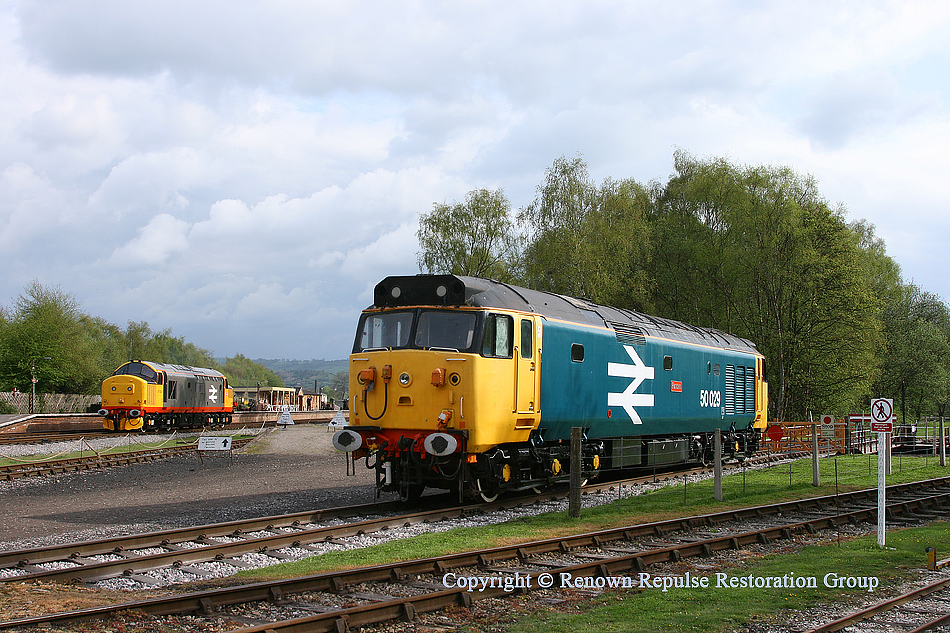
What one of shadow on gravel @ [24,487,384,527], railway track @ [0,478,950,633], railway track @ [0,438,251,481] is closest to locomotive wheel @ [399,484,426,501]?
shadow on gravel @ [24,487,384,527]

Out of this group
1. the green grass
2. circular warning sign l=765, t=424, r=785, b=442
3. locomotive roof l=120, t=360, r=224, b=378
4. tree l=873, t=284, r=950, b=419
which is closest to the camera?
the green grass

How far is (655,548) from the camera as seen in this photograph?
10664mm

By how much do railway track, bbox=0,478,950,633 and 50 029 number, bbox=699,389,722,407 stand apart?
7.80m

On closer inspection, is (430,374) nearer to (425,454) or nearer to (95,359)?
(425,454)

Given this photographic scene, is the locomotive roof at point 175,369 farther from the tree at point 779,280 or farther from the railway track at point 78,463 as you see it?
the tree at point 779,280

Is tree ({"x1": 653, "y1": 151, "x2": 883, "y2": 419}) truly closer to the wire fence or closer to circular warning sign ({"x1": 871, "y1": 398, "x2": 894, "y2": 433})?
circular warning sign ({"x1": 871, "y1": 398, "x2": 894, "y2": 433})

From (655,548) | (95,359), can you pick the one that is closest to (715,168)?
(655,548)

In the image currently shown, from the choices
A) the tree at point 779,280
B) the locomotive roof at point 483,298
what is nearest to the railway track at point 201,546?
the locomotive roof at point 483,298

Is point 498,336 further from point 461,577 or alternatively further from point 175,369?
point 175,369

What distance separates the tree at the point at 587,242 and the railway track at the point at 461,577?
1101 inches

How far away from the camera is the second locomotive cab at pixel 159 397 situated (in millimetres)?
36500

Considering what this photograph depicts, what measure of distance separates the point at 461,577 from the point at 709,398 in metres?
14.7

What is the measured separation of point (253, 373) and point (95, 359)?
410 feet

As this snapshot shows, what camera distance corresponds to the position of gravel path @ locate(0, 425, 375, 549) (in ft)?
42.0
